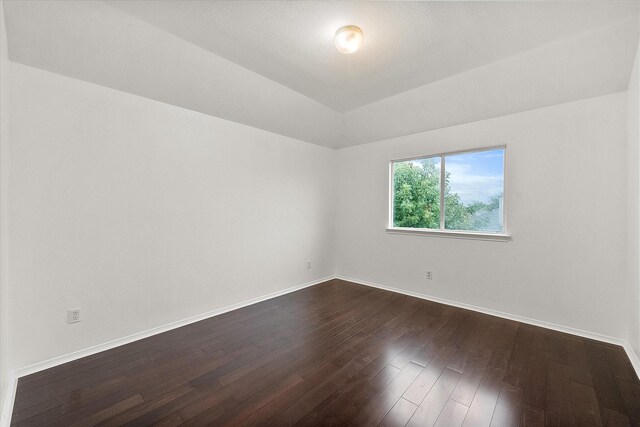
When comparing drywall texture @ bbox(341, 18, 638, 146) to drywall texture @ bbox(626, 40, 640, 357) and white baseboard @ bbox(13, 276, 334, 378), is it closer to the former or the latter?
drywall texture @ bbox(626, 40, 640, 357)

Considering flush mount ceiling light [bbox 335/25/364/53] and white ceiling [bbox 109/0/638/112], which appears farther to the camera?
flush mount ceiling light [bbox 335/25/364/53]

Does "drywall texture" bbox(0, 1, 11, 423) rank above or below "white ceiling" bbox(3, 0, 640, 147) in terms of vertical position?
below

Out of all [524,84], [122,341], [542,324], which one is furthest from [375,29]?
[122,341]

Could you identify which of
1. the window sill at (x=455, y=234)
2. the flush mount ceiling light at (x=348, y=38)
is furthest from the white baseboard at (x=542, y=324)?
the flush mount ceiling light at (x=348, y=38)

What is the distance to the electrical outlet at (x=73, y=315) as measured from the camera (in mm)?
2295

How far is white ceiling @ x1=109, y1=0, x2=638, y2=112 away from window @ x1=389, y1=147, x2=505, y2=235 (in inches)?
50.3

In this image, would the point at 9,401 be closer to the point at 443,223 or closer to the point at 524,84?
the point at 443,223

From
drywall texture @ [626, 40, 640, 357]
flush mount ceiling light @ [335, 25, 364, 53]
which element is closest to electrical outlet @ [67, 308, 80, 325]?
flush mount ceiling light @ [335, 25, 364, 53]

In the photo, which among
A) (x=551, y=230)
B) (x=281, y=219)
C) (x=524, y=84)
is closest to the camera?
(x=524, y=84)

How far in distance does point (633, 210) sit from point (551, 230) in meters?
0.67

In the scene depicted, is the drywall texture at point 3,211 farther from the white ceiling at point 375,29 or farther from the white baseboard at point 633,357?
the white baseboard at point 633,357

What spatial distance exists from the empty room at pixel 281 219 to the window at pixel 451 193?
0.03 m

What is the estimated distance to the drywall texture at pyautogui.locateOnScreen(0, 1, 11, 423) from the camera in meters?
1.69

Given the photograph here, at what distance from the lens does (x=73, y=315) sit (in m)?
2.31
